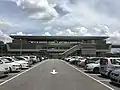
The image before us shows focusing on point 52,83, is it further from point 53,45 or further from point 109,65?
point 53,45

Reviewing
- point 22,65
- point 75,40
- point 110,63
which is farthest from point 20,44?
point 110,63

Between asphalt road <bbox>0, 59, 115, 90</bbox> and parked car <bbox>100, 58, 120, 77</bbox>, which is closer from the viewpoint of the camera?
asphalt road <bbox>0, 59, 115, 90</bbox>

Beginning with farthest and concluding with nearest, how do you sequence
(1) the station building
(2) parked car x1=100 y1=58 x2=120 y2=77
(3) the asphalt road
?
(1) the station building < (2) parked car x1=100 y1=58 x2=120 y2=77 < (3) the asphalt road

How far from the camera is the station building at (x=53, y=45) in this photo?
141 m

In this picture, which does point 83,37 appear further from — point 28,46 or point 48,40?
point 28,46

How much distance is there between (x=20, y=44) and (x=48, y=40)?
21.7 meters

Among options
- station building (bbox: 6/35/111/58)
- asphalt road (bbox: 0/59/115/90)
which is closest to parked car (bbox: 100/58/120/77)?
asphalt road (bbox: 0/59/115/90)

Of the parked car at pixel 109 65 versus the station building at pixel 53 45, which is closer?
the parked car at pixel 109 65

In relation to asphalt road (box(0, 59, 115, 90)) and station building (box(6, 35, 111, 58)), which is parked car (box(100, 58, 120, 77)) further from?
station building (box(6, 35, 111, 58))

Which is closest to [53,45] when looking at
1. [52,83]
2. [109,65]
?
[109,65]

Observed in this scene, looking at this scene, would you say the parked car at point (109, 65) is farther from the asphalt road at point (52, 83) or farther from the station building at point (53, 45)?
the station building at point (53, 45)

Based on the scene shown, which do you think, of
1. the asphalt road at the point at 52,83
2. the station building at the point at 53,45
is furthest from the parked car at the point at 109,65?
the station building at the point at 53,45

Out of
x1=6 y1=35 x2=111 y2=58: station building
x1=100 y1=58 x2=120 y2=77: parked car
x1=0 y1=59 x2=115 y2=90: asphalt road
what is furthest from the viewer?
x1=6 y1=35 x2=111 y2=58: station building

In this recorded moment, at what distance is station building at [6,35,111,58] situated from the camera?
141m
